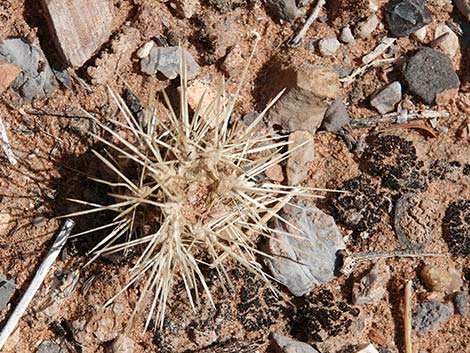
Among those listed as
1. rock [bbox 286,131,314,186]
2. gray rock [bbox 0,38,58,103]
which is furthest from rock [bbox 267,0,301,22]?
gray rock [bbox 0,38,58,103]

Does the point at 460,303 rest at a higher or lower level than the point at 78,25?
lower

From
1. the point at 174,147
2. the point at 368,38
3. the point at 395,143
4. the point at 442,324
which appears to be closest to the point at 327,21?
the point at 368,38

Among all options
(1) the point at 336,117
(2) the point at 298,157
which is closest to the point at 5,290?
(2) the point at 298,157

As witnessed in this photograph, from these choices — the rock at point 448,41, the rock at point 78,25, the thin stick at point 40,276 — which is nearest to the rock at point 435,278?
the rock at point 448,41

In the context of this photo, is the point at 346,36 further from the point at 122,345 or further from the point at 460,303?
the point at 122,345

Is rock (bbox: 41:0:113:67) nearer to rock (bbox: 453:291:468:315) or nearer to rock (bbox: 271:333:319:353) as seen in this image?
rock (bbox: 271:333:319:353)
